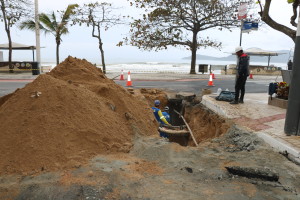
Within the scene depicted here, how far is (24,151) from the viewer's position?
3.78 m

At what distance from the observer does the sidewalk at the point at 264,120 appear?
4.51 metres

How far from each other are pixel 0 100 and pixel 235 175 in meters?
5.27

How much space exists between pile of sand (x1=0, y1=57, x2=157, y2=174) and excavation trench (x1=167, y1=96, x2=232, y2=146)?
199cm

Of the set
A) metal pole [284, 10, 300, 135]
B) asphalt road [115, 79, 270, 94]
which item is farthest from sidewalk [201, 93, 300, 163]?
asphalt road [115, 79, 270, 94]

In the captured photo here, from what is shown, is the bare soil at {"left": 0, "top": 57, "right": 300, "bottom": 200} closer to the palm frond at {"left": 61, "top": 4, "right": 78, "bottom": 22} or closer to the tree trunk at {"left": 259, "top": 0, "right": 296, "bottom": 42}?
the tree trunk at {"left": 259, "top": 0, "right": 296, "bottom": 42}

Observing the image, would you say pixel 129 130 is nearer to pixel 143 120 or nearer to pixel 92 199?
pixel 143 120

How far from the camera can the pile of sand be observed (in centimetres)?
376

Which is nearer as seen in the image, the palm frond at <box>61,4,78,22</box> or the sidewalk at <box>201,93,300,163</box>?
the sidewalk at <box>201,93,300,163</box>

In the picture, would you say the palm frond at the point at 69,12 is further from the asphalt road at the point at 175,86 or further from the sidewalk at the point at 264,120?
the sidewalk at the point at 264,120

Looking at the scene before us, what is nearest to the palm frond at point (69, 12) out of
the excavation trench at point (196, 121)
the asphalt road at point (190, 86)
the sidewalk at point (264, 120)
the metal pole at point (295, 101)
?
the asphalt road at point (190, 86)

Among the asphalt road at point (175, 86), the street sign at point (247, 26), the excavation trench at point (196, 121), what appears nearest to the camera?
→ the excavation trench at point (196, 121)

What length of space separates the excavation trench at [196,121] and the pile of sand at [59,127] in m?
1.99

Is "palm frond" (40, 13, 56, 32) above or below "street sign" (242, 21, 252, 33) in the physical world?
above

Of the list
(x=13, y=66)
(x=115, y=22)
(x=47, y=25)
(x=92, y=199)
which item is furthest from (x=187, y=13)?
(x=92, y=199)
